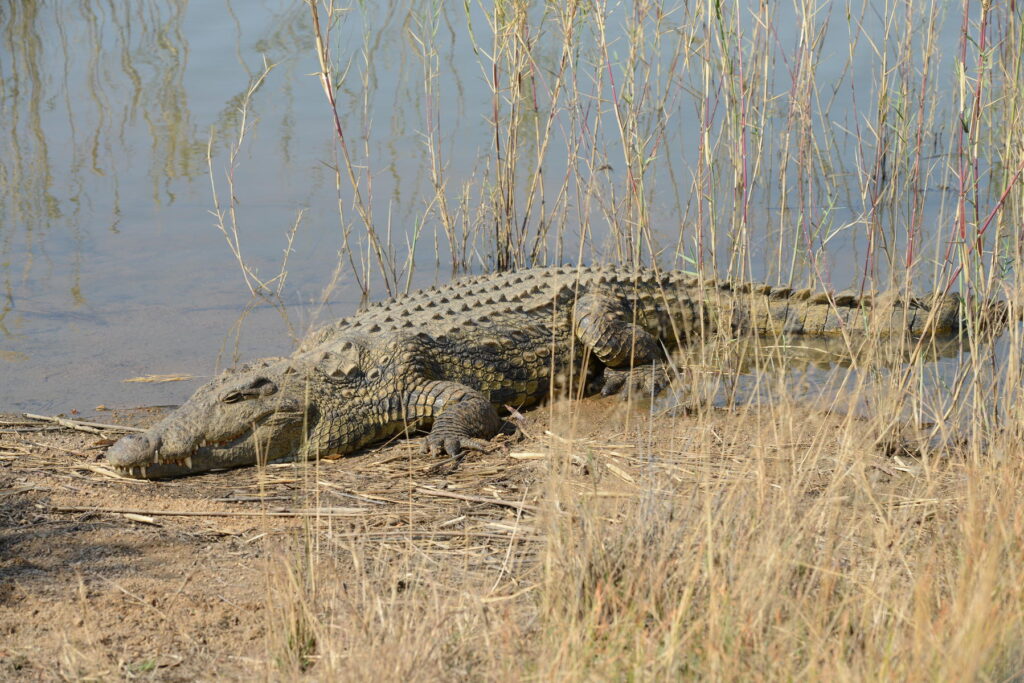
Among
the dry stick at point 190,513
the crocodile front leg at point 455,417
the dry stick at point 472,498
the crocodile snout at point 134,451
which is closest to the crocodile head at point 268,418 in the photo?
the crocodile snout at point 134,451

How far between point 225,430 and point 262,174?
531 cm

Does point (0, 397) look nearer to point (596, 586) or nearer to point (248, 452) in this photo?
point (248, 452)

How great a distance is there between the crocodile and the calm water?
1.43 feet

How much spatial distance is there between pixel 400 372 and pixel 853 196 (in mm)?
5270

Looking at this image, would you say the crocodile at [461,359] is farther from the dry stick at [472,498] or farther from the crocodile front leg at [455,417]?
the dry stick at [472,498]

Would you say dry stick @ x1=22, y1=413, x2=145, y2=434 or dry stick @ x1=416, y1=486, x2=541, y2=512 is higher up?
dry stick @ x1=22, y1=413, x2=145, y2=434

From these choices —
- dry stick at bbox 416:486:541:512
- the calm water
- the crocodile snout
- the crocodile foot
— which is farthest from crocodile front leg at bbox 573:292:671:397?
the crocodile snout

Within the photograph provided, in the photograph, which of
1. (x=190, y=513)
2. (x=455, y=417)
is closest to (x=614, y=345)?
(x=455, y=417)

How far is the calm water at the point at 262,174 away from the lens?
633cm

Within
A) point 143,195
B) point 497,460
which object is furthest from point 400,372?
point 143,195

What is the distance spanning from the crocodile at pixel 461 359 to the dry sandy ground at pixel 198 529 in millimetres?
154

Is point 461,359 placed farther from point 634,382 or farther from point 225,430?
point 225,430

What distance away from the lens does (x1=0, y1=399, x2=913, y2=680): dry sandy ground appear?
2902 mm

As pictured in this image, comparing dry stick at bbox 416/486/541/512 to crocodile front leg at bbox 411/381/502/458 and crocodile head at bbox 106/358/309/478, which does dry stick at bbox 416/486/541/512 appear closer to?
crocodile front leg at bbox 411/381/502/458
